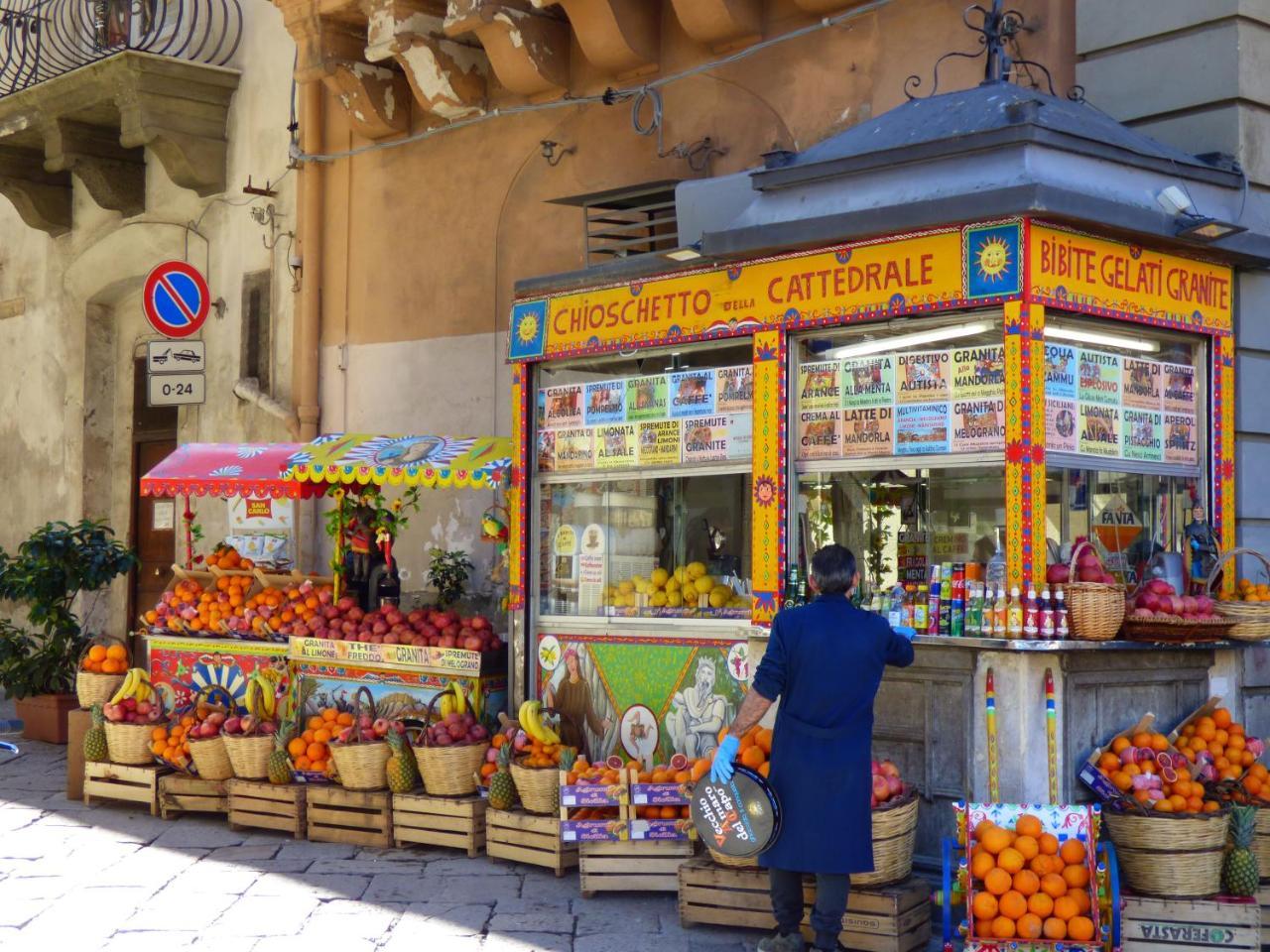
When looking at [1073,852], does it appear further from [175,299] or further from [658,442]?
[175,299]

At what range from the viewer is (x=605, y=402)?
833cm

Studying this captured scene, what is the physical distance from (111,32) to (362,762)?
8.79 meters

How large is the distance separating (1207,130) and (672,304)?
8.91 feet

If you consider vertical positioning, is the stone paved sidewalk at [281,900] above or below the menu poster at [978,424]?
below

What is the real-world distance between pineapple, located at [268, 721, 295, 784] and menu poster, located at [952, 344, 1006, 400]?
4125mm

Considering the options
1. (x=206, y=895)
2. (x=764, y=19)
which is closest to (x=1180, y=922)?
(x=206, y=895)

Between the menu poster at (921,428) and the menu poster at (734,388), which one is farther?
the menu poster at (734,388)

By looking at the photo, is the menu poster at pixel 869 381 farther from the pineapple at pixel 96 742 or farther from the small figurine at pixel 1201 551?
the pineapple at pixel 96 742

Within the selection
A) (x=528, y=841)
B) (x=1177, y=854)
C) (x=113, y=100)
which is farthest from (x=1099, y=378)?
(x=113, y=100)

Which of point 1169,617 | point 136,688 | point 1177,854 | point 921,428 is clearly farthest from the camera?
point 136,688

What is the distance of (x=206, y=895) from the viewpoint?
6.94 meters

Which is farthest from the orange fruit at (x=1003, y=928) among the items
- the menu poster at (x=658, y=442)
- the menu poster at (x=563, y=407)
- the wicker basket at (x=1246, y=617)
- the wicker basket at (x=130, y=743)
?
the wicker basket at (x=130, y=743)

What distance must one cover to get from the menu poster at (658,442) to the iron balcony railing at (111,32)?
6523mm

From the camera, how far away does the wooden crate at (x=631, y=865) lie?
686 centimetres
